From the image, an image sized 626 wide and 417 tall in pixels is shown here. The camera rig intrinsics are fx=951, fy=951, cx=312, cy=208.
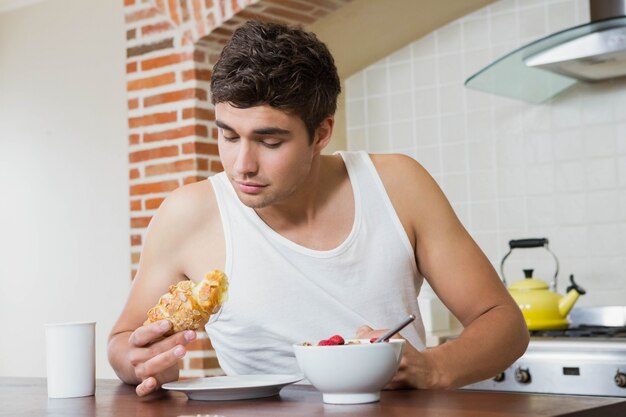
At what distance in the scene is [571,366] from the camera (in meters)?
2.99

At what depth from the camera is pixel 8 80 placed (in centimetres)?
502

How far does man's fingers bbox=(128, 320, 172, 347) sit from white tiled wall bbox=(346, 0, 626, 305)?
2458 millimetres

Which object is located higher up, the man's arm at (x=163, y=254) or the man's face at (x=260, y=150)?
the man's face at (x=260, y=150)

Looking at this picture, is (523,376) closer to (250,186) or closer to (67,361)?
(250,186)

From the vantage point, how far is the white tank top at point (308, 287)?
1.89 metres

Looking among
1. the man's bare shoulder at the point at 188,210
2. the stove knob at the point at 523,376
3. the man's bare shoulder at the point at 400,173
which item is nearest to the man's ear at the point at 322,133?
the man's bare shoulder at the point at 400,173

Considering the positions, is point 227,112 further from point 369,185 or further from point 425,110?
point 425,110

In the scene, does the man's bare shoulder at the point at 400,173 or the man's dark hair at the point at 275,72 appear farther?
the man's bare shoulder at the point at 400,173

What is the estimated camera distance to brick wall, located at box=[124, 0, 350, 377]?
12.5 feet

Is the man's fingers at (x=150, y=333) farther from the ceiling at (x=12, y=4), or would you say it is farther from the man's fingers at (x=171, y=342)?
the ceiling at (x=12, y=4)

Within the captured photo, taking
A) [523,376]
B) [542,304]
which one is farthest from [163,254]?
[542,304]

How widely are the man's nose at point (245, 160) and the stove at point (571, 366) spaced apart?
1.48 metres

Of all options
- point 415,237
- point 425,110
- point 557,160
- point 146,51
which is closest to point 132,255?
point 146,51

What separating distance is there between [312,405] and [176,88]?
2.75 metres
